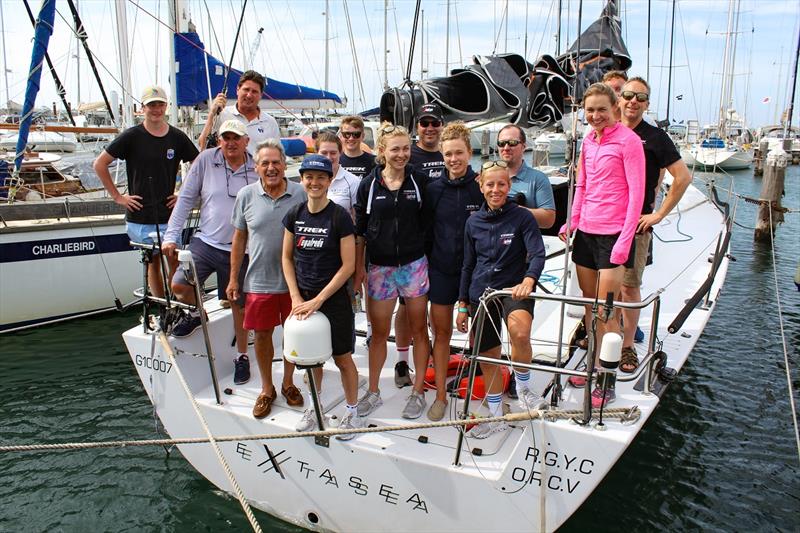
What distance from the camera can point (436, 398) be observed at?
3893 millimetres

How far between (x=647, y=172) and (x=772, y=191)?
13.3m

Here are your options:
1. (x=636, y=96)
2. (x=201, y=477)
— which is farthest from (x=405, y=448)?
(x=636, y=96)

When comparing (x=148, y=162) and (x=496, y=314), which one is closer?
(x=496, y=314)

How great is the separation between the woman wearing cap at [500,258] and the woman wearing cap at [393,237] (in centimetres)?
33

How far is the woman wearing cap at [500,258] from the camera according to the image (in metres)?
3.39

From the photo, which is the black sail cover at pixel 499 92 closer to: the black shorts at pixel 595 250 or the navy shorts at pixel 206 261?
the navy shorts at pixel 206 261

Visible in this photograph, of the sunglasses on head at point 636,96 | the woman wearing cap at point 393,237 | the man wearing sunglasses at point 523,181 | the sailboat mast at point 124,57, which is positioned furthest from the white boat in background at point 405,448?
the sailboat mast at point 124,57

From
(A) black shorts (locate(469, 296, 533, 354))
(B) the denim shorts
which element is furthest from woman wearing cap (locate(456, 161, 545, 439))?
(B) the denim shorts

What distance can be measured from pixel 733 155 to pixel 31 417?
136ft

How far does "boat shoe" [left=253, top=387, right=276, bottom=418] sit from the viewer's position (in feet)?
12.7

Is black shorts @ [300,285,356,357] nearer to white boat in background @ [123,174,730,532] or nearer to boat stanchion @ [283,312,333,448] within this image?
boat stanchion @ [283,312,333,448]

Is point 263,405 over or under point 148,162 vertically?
under

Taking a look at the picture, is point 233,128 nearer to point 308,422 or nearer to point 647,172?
point 308,422

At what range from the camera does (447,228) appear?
3.70 metres
